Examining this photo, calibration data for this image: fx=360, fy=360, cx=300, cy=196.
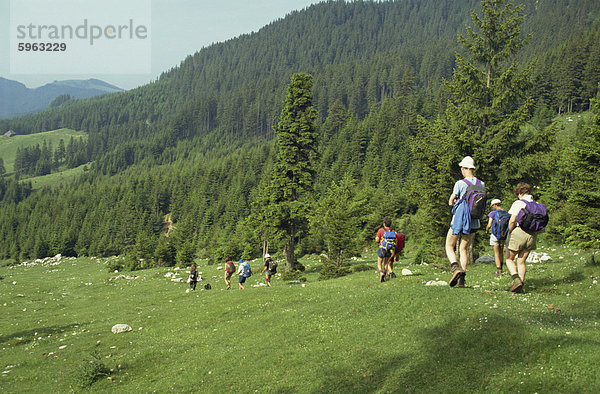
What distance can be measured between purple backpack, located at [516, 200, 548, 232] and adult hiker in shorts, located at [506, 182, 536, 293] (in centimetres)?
17

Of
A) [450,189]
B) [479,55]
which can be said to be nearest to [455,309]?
[450,189]

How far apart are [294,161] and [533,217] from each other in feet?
93.4

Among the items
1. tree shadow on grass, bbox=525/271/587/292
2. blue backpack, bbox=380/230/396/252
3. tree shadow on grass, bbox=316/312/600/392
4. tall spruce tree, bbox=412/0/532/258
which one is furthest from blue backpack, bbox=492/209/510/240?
tall spruce tree, bbox=412/0/532/258

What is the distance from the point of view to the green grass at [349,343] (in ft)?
24.3

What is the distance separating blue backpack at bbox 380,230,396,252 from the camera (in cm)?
1623

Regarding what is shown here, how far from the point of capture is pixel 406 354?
9.18 meters

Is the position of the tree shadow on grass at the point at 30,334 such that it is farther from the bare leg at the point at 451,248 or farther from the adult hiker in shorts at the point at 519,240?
the adult hiker in shorts at the point at 519,240

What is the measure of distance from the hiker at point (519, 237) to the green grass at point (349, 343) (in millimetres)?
822

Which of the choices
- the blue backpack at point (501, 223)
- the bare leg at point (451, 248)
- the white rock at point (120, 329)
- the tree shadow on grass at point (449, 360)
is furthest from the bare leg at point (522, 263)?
the white rock at point (120, 329)

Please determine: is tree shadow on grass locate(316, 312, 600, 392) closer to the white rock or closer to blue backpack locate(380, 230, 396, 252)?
blue backpack locate(380, 230, 396, 252)

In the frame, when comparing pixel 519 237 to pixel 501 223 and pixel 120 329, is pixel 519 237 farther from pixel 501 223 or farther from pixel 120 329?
pixel 120 329

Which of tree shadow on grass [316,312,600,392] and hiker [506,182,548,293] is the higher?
hiker [506,182,548,293]

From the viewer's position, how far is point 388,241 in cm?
1623

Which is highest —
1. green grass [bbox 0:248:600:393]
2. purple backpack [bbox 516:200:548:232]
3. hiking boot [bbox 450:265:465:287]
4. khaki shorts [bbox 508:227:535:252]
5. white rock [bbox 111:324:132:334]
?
purple backpack [bbox 516:200:548:232]
